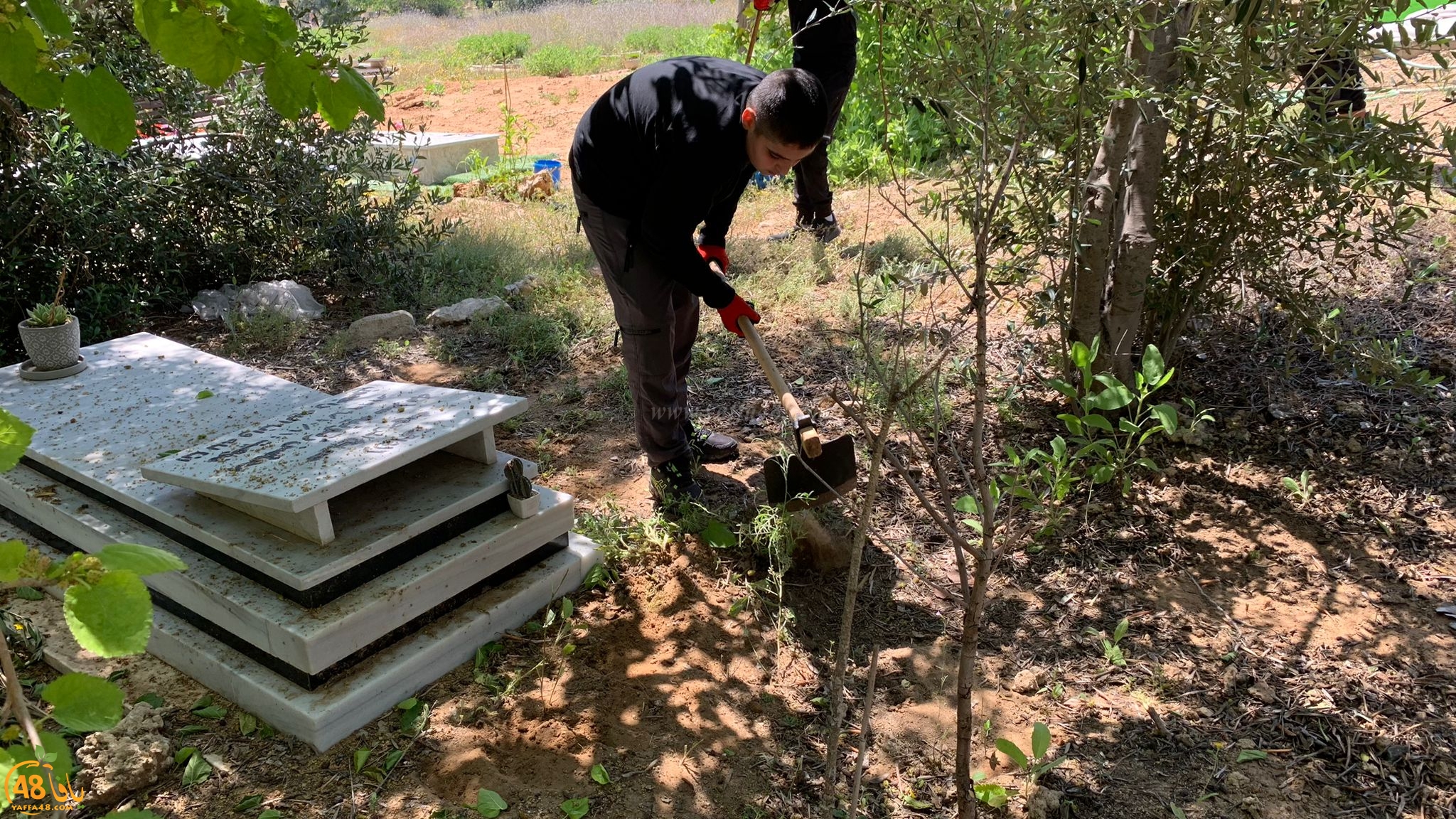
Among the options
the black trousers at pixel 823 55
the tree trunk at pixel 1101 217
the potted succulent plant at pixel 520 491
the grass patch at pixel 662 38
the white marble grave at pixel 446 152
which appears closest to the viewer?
the potted succulent plant at pixel 520 491

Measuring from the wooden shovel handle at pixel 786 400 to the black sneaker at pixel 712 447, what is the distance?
0.64 m

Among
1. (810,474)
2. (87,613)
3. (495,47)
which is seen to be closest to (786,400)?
(810,474)

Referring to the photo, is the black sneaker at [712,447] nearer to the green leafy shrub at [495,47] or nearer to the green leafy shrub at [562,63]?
the green leafy shrub at [562,63]

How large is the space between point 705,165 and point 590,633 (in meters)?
1.42

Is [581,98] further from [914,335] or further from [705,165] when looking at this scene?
[705,165]

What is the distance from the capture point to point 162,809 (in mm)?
2262

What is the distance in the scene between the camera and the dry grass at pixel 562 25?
68.3 feet

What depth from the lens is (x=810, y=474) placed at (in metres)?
3.08

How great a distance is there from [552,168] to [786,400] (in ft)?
20.9

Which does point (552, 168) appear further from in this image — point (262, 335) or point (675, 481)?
point (675, 481)

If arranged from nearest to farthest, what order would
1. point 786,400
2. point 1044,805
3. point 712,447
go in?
point 1044,805 → point 786,400 → point 712,447

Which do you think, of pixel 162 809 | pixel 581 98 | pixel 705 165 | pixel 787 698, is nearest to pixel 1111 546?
pixel 787 698

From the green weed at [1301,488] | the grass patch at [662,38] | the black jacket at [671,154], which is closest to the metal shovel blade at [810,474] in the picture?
the black jacket at [671,154]

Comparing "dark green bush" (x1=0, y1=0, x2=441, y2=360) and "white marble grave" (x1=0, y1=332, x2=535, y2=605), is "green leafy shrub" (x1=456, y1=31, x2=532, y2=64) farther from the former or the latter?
"white marble grave" (x1=0, y1=332, x2=535, y2=605)
